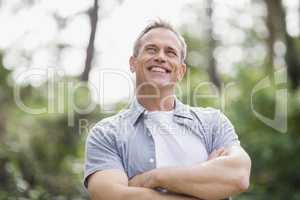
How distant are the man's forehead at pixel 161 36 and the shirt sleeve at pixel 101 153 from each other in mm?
439

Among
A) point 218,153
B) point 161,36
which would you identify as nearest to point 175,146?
point 218,153

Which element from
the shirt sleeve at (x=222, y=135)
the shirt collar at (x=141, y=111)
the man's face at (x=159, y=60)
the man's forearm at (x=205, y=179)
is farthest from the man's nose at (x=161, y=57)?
the man's forearm at (x=205, y=179)

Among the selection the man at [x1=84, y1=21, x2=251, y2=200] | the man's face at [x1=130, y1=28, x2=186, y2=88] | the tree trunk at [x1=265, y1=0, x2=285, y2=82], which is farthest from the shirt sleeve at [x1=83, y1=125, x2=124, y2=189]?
the tree trunk at [x1=265, y1=0, x2=285, y2=82]

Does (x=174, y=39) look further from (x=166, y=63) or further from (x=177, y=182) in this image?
(x=177, y=182)

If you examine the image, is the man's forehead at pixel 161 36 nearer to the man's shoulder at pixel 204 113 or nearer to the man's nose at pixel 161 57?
the man's nose at pixel 161 57

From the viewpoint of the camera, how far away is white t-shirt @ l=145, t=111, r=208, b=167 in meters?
2.36

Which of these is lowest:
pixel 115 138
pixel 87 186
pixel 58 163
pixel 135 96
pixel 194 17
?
pixel 58 163

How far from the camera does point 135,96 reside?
2.55m

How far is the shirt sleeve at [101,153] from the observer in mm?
2338

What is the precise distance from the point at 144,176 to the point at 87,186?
0.90ft

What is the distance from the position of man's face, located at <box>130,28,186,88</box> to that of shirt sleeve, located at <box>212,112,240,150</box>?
0.26m

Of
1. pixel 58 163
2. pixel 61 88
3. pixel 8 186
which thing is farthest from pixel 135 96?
pixel 61 88

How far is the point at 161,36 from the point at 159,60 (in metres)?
0.13

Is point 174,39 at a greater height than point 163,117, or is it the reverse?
point 174,39
